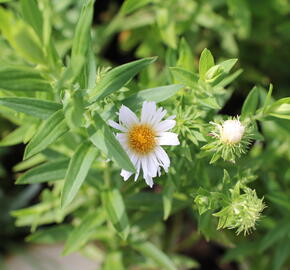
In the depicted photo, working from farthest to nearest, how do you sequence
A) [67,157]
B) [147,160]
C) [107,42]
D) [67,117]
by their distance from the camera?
[107,42], [67,157], [147,160], [67,117]

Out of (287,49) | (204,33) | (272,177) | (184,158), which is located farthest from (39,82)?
(287,49)

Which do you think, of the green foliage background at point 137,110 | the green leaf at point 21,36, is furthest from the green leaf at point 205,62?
the green leaf at point 21,36

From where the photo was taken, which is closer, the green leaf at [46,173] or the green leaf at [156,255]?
the green leaf at [46,173]

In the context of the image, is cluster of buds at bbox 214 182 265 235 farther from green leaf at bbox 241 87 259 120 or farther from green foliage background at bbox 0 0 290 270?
green leaf at bbox 241 87 259 120

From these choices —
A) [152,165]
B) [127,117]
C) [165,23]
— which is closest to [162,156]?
[152,165]

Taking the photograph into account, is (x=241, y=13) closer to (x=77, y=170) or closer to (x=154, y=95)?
(x=154, y=95)

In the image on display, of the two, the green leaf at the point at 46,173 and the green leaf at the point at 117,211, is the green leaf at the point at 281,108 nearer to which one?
the green leaf at the point at 117,211

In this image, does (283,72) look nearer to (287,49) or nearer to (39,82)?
(287,49)

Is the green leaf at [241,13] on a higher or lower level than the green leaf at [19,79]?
lower

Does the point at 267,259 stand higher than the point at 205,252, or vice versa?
the point at 267,259
